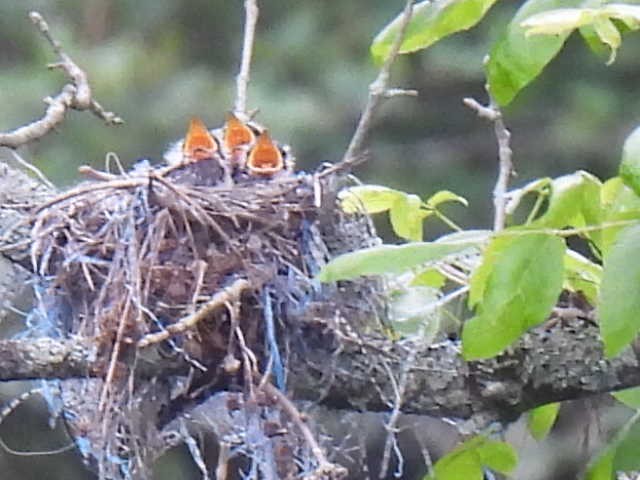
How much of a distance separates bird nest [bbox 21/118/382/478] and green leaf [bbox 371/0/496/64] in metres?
0.15

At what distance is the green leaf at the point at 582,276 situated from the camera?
1366 millimetres

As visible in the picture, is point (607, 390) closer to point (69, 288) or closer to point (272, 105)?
point (69, 288)

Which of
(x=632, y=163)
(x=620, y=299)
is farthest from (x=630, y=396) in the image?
(x=632, y=163)

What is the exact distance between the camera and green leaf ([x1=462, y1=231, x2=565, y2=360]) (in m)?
1.14

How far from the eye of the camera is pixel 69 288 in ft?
4.84

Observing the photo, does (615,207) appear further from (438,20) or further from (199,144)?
(199,144)

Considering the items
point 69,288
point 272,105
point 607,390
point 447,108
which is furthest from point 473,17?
point 447,108

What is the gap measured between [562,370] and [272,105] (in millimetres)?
3084

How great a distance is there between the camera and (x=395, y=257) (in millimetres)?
1132

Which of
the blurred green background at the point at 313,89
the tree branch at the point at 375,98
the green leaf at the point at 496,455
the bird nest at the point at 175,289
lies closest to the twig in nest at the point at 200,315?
the bird nest at the point at 175,289

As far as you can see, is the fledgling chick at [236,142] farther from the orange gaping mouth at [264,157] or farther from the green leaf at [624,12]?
the green leaf at [624,12]

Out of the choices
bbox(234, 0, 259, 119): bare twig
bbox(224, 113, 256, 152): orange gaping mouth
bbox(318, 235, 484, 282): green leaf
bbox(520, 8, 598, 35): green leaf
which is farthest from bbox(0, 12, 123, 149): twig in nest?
bbox(520, 8, 598, 35): green leaf

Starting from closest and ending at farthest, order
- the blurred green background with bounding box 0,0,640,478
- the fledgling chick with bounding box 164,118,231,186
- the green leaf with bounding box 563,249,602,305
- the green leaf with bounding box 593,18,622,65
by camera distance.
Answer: the green leaf with bounding box 593,18,622,65 → the green leaf with bounding box 563,249,602,305 → the fledgling chick with bounding box 164,118,231,186 → the blurred green background with bounding box 0,0,640,478

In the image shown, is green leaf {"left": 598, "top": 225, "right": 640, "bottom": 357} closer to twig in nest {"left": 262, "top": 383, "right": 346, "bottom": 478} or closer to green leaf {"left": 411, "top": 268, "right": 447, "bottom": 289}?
twig in nest {"left": 262, "top": 383, "right": 346, "bottom": 478}
